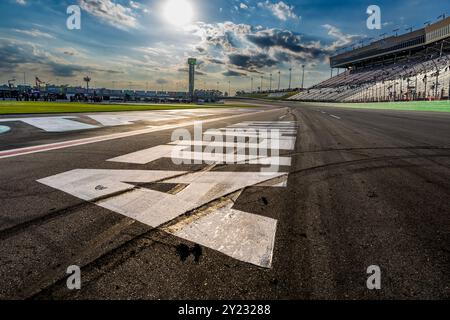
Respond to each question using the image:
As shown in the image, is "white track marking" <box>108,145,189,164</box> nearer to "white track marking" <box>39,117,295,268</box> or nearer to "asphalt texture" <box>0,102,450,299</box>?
"white track marking" <box>39,117,295,268</box>

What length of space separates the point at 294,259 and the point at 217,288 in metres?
0.57

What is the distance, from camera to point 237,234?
2.02 metres

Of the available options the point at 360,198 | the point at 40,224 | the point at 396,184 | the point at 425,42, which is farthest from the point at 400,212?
the point at 425,42

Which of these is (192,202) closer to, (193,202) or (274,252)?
(193,202)

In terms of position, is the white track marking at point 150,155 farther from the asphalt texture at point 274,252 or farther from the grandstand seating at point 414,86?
the grandstand seating at point 414,86

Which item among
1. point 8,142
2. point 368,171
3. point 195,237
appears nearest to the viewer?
point 195,237

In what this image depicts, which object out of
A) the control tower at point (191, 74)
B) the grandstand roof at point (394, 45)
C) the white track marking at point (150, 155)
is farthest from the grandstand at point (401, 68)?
the control tower at point (191, 74)

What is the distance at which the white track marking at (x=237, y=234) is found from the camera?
1.76m

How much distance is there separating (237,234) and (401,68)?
71357 mm

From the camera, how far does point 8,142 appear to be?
235 inches

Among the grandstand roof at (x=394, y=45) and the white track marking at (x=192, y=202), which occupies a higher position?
the grandstand roof at (x=394, y=45)

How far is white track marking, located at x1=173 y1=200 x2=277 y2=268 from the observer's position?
69.2 inches

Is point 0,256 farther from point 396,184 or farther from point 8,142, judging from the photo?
point 8,142

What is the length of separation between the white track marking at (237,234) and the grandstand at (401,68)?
104 feet
